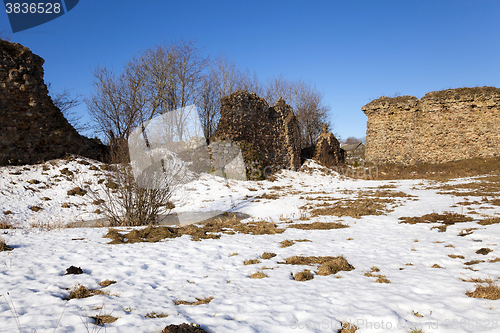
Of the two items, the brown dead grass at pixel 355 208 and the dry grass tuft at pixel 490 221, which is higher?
the brown dead grass at pixel 355 208

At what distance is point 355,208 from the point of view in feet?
31.5

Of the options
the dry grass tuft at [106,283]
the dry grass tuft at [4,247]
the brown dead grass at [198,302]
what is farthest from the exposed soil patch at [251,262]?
the dry grass tuft at [4,247]

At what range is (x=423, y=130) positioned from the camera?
22.4 metres

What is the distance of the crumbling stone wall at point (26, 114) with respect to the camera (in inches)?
504

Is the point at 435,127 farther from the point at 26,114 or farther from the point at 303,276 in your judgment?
the point at 26,114

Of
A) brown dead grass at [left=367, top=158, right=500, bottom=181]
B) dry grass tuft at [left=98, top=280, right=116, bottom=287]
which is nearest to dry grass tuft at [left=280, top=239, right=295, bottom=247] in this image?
dry grass tuft at [left=98, top=280, right=116, bottom=287]

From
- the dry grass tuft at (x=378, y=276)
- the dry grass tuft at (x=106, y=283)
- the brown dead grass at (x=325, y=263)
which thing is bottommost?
the dry grass tuft at (x=378, y=276)

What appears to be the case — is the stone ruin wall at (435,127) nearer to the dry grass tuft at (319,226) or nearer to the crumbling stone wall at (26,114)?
the dry grass tuft at (319,226)

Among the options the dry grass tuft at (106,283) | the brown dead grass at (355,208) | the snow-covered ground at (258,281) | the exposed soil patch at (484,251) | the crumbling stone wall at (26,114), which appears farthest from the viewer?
the crumbling stone wall at (26,114)

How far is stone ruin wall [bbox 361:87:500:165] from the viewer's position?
20.6 m

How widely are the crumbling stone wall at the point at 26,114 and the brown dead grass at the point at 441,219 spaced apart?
15.5 meters

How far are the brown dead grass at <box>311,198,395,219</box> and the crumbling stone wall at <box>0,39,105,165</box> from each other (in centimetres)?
1301

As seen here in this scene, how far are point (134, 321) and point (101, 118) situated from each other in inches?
948

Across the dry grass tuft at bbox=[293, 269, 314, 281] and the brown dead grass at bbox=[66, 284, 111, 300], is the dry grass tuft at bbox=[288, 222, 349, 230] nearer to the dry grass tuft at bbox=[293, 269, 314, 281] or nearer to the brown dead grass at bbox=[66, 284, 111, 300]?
the dry grass tuft at bbox=[293, 269, 314, 281]
